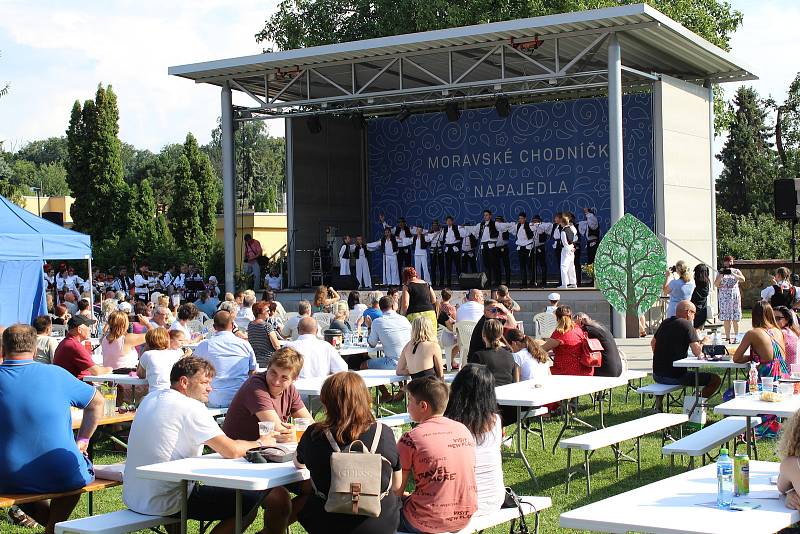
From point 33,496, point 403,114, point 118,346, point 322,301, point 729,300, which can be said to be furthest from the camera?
point 403,114

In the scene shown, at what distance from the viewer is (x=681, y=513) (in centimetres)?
379

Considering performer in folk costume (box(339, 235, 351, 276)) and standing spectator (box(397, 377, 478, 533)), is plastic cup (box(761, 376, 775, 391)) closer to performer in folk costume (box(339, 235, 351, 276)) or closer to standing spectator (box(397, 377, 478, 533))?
standing spectator (box(397, 377, 478, 533))

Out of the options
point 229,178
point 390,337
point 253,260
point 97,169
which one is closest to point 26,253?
point 390,337

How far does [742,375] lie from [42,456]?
858 cm

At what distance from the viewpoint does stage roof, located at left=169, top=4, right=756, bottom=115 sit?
16794 millimetres

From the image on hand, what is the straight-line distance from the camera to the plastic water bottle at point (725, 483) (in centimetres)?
387

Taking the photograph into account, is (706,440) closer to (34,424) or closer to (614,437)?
(614,437)

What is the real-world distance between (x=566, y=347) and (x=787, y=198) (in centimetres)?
1057

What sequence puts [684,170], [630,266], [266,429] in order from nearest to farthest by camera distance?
[266,429] < [630,266] < [684,170]

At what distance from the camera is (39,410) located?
495cm

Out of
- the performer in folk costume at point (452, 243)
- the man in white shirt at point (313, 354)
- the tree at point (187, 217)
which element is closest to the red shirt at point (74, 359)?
the man in white shirt at point (313, 354)

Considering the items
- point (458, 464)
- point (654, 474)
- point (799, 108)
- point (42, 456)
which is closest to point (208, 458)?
point (42, 456)

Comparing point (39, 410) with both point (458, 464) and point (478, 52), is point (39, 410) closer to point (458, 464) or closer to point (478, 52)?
point (458, 464)

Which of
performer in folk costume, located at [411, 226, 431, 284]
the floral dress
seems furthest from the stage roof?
the floral dress
